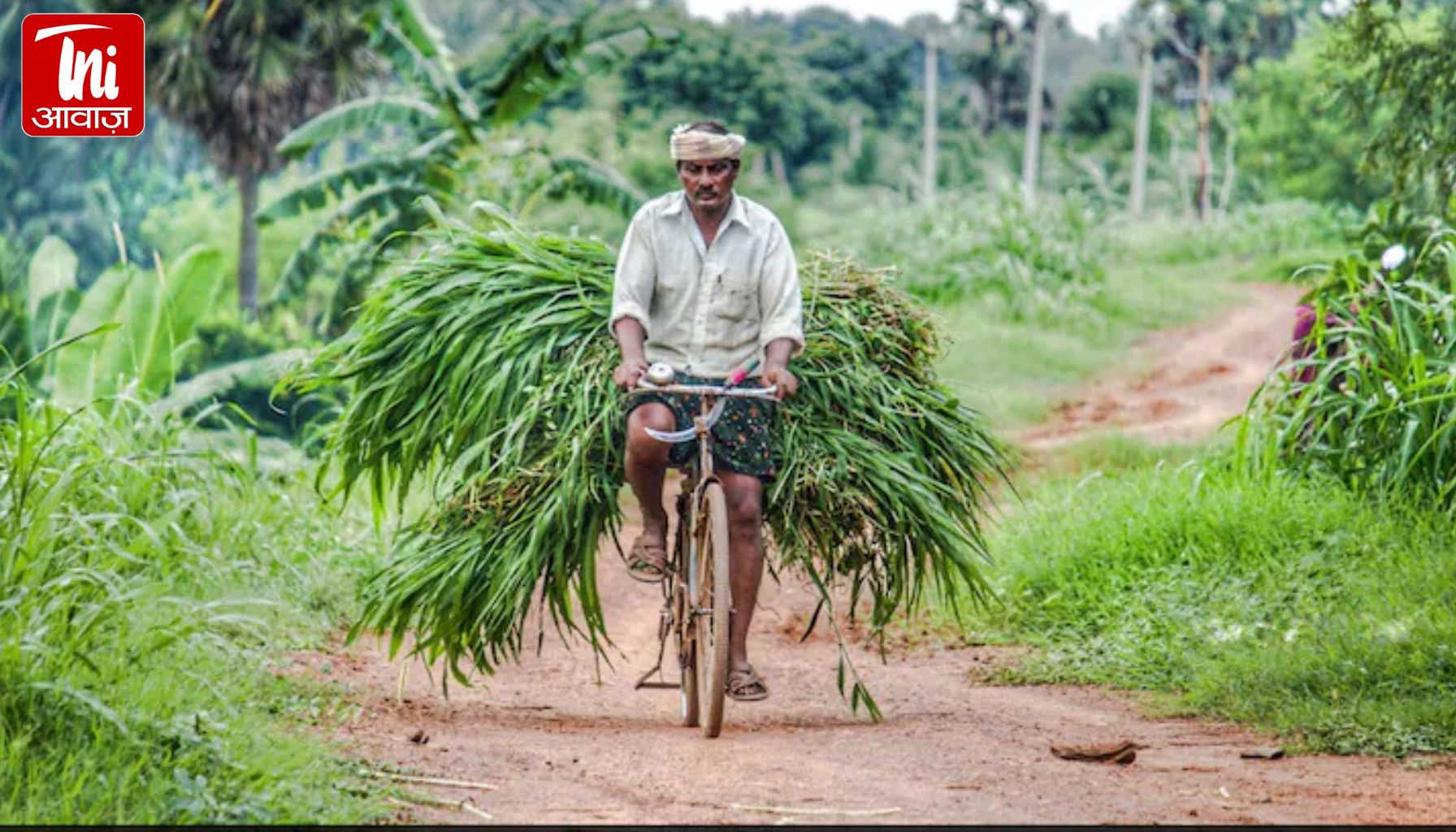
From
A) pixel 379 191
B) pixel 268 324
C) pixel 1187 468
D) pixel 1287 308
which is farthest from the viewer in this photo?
pixel 268 324

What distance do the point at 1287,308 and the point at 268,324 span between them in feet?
56.5

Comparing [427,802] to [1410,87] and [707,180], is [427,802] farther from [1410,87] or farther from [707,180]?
[1410,87]

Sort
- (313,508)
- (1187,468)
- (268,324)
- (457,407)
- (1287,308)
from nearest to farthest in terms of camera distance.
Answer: (457,407), (313,508), (1187,468), (1287,308), (268,324)

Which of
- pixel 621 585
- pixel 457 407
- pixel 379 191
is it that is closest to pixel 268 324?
pixel 379 191

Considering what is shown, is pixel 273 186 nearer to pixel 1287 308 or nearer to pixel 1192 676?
pixel 1287 308

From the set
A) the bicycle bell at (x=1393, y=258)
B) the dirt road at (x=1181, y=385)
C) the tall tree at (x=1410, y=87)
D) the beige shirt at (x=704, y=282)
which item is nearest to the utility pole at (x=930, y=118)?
the dirt road at (x=1181, y=385)

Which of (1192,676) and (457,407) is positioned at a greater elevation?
(457,407)

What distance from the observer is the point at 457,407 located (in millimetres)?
6426

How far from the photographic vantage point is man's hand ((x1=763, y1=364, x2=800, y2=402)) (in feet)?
19.2

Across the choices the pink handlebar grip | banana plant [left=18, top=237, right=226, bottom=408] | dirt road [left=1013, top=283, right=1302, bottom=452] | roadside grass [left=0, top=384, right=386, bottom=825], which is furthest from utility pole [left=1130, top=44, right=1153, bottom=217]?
the pink handlebar grip

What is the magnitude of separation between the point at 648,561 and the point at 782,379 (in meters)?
0.79

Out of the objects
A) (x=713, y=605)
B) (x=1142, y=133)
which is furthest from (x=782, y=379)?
(x=1142, y=133)

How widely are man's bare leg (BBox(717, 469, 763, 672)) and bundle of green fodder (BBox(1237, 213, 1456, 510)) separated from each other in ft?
9.37

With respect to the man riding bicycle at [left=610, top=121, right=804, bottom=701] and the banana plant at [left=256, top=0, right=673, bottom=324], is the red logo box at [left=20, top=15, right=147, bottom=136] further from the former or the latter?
the man riding bicycle at [left=610, top=121, right=804, bottom=701]
